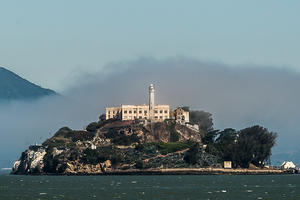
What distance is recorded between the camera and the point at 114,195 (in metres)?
143

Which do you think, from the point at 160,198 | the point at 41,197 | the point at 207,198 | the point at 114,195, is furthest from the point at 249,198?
the point at 41,197

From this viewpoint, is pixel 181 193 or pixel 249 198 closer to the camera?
pixel 249 198

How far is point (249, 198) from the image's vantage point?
132875 millimetres

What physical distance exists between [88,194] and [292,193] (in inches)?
1523

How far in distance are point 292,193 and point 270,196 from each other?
1072 centimetres

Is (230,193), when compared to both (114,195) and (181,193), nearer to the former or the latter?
(181,193)

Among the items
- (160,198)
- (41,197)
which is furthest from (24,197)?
(160,198)

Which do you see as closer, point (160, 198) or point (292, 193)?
point (160, 198)

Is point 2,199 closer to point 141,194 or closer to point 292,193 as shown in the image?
point 141,194

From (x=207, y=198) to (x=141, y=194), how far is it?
53.8 ft

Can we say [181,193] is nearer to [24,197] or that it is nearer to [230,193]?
[230,193]

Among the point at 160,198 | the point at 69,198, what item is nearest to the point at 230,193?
the point at 160,198

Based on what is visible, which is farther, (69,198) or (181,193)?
(181,193)

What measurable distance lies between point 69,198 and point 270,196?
35735 mm
